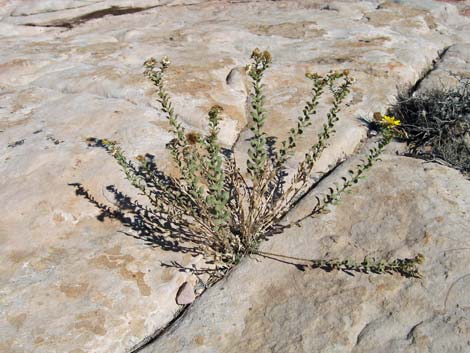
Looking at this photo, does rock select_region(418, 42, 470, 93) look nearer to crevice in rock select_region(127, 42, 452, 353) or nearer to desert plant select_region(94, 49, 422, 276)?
crevice in rock select_region(127, 42, 452, 353)

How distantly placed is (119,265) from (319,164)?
165 centimetres

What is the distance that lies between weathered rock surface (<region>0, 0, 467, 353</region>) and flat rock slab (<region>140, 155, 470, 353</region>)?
0.06 meters

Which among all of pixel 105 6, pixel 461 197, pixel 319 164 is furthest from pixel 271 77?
pixel 105 6

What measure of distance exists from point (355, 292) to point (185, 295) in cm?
95

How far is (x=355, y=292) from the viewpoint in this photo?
2.39 m

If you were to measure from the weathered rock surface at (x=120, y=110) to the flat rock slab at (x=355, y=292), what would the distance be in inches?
2.3

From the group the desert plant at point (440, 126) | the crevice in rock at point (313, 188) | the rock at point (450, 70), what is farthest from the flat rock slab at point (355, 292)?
the rock at point (450, 70)

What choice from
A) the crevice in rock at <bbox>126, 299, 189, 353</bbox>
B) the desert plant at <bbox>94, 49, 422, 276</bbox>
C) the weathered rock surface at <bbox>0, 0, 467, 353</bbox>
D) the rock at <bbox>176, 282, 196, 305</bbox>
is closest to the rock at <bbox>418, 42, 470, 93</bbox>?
the weathered rock surface at <bbox>0, 0, 467, 353</bbox>

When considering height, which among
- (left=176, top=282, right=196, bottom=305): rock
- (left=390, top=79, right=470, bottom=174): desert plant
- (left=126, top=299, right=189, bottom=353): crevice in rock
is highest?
(left=390, top=79, right=470, bottom=174): desert plant

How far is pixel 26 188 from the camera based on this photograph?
3.20 meters

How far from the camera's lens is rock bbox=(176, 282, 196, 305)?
2.58m

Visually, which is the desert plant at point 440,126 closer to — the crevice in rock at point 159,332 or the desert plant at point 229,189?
the desert plant at point 229,189

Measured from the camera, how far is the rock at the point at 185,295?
258 cm

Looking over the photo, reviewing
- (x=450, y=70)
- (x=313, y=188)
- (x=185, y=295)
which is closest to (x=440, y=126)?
(x=313, y=188)
